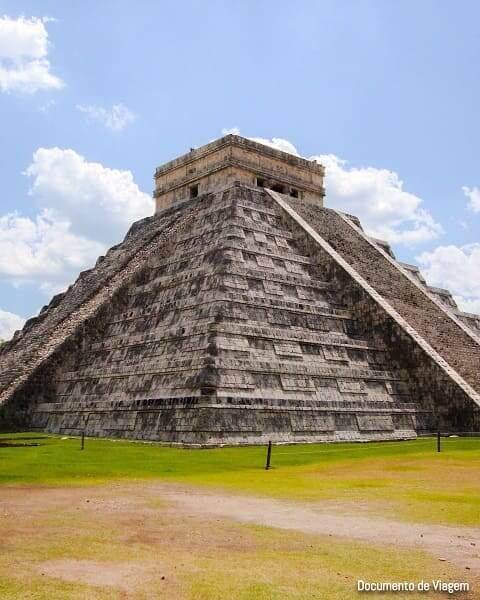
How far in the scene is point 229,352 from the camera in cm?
1772

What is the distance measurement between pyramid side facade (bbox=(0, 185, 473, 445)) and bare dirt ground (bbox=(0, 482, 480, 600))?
6908mm

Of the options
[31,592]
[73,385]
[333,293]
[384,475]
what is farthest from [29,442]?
[31,592]

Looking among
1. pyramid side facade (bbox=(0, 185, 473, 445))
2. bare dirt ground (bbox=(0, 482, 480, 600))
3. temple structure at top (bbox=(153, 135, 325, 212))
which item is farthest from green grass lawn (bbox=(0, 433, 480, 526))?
temple structure at top (bbox=(153, 135, 325, 212))

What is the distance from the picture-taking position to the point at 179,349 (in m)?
18.8

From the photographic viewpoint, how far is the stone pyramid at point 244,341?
1744 cm

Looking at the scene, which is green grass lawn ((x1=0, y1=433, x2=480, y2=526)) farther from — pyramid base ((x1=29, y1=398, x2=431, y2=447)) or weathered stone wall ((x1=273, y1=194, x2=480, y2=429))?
weathered stone wall ((x1=273, y1=194, x2=480, y2=429))

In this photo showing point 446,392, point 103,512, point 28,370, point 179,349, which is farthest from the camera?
point 28,370

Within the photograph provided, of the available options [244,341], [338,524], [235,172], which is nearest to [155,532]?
[338,524]

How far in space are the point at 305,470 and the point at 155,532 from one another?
6.31 meters

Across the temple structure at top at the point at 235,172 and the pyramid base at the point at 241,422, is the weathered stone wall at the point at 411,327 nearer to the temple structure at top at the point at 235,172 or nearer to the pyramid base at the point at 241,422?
the pyramid base at the point at 241,422

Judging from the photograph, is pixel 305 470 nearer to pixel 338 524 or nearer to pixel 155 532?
pixel 338 524

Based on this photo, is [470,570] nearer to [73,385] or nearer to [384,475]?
[384,475]

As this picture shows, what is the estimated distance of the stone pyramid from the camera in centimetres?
1744

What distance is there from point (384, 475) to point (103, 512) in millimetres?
5897
